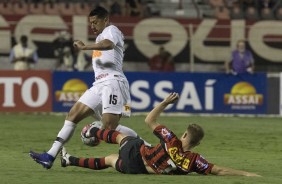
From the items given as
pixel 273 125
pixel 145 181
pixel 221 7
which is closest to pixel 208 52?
pixel 221 7

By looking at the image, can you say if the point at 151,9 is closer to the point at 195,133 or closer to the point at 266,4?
the point at 266,4

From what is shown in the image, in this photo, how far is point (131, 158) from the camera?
1126cm

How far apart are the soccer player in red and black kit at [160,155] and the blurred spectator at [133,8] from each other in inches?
637

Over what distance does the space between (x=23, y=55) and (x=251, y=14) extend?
7350 millimetres

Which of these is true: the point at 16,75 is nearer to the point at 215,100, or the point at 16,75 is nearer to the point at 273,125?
the point at 215,100

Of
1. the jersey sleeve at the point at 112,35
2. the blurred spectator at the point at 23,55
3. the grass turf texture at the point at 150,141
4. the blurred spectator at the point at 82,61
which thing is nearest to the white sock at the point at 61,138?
the grass turf texture at the point at 150,141

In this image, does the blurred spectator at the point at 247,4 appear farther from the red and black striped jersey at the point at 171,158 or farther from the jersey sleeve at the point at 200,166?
the jersey sleeve at the point at 200,166

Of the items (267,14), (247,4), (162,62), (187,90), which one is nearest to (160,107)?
(187,90)

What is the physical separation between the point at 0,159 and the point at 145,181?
11.2 ft

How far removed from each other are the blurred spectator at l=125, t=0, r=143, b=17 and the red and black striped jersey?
653 inches

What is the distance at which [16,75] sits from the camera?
75.8 ft

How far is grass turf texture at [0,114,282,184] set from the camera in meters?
11.0

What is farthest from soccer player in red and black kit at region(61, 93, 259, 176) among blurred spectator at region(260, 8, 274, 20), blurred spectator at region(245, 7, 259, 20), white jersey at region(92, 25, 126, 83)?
blurred spectator at region(245, 7, 259, 20)

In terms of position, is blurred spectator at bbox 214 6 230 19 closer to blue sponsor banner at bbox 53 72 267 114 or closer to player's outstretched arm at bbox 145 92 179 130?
blue sponsor banner at bbox 53 72 267 114
